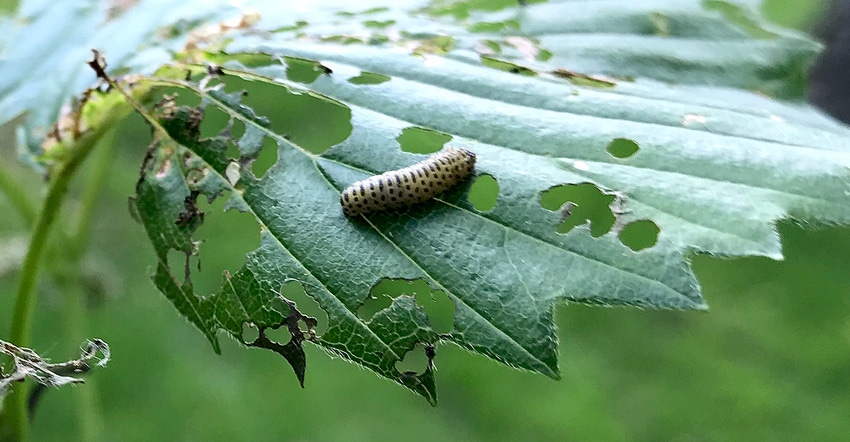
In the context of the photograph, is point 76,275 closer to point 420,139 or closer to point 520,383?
point 420,139

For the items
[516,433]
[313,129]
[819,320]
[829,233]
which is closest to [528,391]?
[516,433]

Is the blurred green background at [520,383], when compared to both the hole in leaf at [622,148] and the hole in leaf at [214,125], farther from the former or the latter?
the hole in leaf at [622,148]

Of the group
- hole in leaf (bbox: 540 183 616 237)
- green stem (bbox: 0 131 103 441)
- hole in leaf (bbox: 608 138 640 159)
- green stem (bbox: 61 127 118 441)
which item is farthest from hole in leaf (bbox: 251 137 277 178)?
green stem (bbox: 61 127 118 441)

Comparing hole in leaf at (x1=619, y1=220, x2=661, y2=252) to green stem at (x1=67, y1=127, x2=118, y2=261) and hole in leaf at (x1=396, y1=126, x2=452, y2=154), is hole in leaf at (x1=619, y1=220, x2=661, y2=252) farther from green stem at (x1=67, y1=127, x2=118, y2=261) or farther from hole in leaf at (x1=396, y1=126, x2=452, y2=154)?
green stem at (x1=67, y1=127, x2=118, y2=261)

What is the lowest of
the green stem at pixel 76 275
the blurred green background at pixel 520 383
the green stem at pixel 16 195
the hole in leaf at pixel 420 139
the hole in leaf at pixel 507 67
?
the blurred green background at pixel 520 383

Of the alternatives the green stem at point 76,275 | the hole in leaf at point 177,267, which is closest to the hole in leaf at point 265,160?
the hole in leaf at point 177,267
